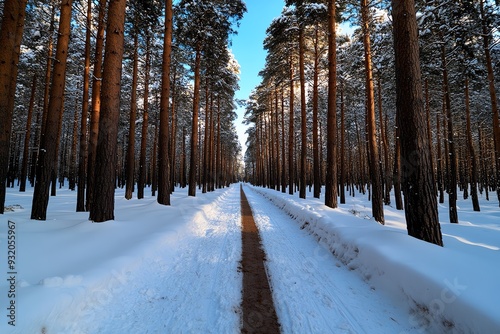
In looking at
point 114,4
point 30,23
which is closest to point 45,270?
point 114,4

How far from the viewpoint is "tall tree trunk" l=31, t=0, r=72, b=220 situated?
5.89 meters

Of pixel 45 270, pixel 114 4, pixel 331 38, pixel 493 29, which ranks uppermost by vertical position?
pixel 493 29

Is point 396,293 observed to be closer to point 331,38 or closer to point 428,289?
point 428,289

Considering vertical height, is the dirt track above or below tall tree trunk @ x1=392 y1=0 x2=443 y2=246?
below

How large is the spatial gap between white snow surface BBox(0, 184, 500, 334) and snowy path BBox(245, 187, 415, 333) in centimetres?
1

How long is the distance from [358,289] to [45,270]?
169 inches

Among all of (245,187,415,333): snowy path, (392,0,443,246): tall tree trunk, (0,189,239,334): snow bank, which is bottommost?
(245,187,415,333): snowy path

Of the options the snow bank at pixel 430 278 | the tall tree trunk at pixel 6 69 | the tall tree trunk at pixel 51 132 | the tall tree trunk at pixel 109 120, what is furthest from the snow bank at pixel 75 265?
the snow bank at pixel 430 278

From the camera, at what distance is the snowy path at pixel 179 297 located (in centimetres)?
245

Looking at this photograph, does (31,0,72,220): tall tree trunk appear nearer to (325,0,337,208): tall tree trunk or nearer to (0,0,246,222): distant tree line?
(0,0,246,222): distant tree line

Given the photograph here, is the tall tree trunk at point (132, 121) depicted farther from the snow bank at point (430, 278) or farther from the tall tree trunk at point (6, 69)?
the snow bank at point (430, 278)

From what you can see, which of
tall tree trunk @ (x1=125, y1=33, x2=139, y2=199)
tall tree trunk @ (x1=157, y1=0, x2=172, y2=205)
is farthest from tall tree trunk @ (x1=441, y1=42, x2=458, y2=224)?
tall tree trunk @ (x1=125, y1=33, x2=139, y2=199)

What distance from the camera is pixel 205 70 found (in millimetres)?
19438

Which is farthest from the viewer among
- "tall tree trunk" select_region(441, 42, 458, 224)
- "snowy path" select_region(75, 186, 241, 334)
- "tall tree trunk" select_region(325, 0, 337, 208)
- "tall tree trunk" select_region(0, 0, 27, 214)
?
"tall tree trunk" select_region(441, 42, 458, 224)
